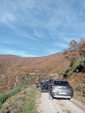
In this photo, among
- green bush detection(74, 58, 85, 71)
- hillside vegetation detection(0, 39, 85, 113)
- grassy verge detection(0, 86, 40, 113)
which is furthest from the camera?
green bush detection(74, 58, 85, 71)

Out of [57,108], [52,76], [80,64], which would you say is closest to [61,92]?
[57,108]

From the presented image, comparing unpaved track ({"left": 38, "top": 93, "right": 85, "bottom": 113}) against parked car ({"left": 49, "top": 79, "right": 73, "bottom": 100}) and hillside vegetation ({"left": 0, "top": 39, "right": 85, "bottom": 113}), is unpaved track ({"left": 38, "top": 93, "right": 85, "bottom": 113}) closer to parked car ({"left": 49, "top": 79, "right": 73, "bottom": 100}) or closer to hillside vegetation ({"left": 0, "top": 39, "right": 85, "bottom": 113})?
hillside vegetation ({"left": 0, "top": 39, "right": 85, "bottom": 113})

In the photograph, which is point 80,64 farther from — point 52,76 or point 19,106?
point 19,106

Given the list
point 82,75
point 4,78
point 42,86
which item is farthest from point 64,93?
point 4,78

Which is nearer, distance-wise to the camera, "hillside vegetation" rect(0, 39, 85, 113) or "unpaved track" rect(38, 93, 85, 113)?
"unpaved track" rect(38, 93, 85, 113)

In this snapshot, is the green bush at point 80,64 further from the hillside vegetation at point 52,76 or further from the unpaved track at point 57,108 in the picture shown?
the unpaved track at point 57,108

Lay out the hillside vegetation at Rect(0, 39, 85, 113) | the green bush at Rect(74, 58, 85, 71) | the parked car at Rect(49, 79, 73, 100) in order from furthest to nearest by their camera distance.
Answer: the green bush at Rect(74, 58, 85, 71) < the hillside vegetation at Rect(0, 39, 85, 113) < the parked car at Rect(49, 79, 73, 100)

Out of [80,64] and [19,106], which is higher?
[80,64]

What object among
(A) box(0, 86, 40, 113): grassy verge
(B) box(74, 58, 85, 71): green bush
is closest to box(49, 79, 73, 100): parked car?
(A) box(0, 86, 40, 113): grassy verge

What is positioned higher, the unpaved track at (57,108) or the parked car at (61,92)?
the parked car at (61,92)

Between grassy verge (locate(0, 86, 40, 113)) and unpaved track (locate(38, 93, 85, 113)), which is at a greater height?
unpaved track (locate(38, 93, 85, 113))

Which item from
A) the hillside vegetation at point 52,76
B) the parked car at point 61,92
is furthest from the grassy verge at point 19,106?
the parked car at point 61,92

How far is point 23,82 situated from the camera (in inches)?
1133

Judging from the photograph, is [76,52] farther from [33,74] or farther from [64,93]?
[33,74]
